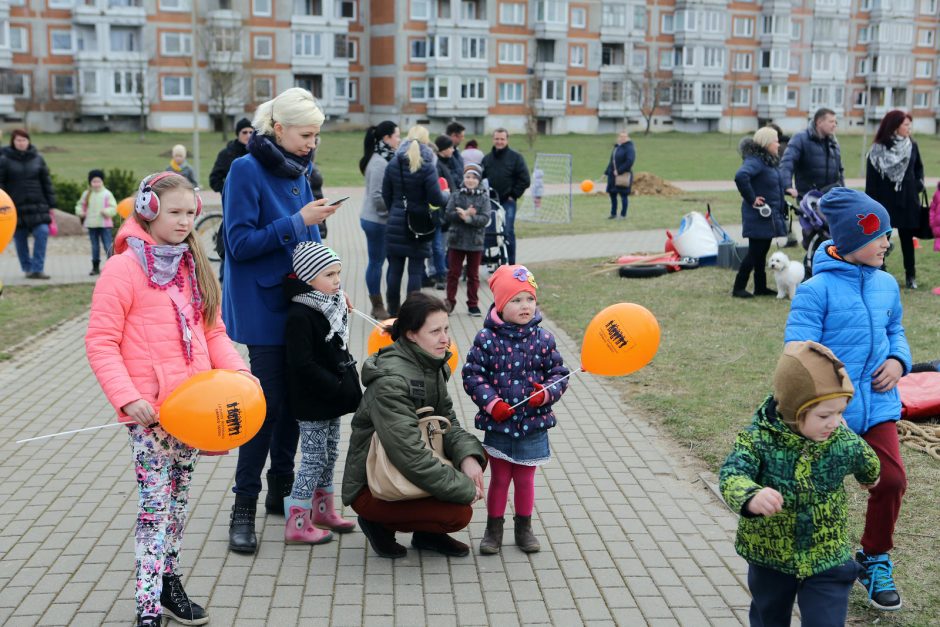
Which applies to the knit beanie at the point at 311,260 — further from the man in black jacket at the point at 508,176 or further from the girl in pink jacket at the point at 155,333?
the man in black jacket at the point at 508,176

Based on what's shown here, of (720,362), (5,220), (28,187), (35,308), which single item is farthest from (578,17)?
(5,220)

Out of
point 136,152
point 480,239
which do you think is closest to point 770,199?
point 480,239

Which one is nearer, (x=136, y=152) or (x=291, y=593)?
(x=291, y=593)

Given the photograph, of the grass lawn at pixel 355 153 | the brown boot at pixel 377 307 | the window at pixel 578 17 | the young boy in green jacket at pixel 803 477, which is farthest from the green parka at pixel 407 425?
the window at pixel 578 17

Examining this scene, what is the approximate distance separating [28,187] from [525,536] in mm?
11639

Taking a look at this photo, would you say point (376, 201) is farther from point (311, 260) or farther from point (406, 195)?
point (311, 260)

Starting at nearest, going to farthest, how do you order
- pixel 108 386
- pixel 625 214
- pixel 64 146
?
1. pixel 108 386
2. pixel 625 214
3. pixel 64 146

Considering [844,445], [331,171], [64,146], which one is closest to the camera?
[844,445]

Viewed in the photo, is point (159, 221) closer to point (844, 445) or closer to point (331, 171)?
point (844, 445)

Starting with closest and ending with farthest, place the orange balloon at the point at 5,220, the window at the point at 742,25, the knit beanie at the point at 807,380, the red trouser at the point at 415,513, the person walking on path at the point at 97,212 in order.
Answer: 1. the knit beanie at the point at 807,380
2. the red trouser at the point at 415,513
3. the orange balloon at the point at 5,220
4. the person walking on path at the point at 97,212
5. the window at the point at 742,25

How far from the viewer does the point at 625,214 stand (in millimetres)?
23953

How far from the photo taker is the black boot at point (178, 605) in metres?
4.48

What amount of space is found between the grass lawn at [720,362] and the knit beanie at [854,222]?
1.60 metres

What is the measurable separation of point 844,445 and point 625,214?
20528mm
